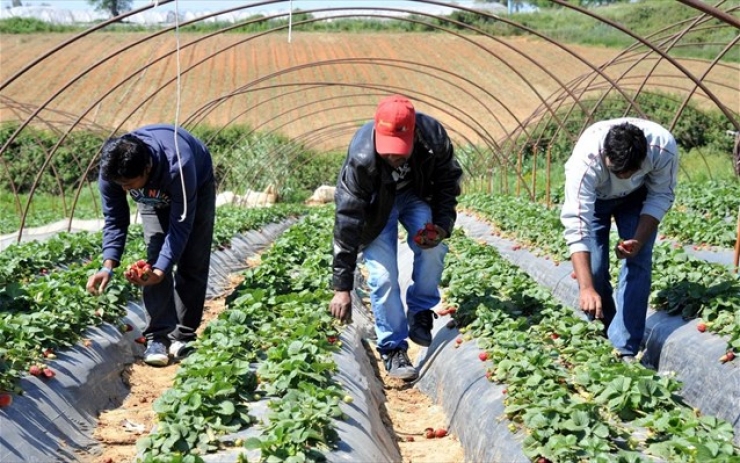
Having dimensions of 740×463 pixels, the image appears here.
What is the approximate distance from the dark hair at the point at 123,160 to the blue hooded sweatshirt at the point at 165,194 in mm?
240

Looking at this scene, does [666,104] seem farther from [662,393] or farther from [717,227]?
[662,393]

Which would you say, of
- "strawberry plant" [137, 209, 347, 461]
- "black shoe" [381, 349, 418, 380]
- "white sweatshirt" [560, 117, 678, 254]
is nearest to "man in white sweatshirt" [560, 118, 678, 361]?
"white sweatshirt" [560, 117, 678, 254]

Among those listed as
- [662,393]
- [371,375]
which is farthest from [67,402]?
[662,393]

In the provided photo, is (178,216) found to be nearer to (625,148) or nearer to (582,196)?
(582,196)

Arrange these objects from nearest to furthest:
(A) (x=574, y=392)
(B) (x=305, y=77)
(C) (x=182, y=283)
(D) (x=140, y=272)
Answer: (A) (x=574, y=392)
(D) (x=140, y=272)
(C) (x=182, y=283)
(B) (x=305, y=77)

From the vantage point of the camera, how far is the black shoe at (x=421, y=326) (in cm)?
623

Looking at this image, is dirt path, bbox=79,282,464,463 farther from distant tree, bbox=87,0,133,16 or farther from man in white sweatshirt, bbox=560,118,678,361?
→ distant tree, bbox=87,0,133,16

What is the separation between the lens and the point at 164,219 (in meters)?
6.08

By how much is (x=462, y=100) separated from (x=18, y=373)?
38648mm

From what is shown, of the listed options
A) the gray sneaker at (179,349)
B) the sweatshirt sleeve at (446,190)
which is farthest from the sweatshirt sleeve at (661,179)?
the gray sneaker at (179,349)

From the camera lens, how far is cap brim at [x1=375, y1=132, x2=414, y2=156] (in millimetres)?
4941

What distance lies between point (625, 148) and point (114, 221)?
3428mm

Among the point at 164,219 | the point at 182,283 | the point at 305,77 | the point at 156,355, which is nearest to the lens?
the point at 164,219

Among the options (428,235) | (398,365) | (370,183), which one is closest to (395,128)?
(370,183)
